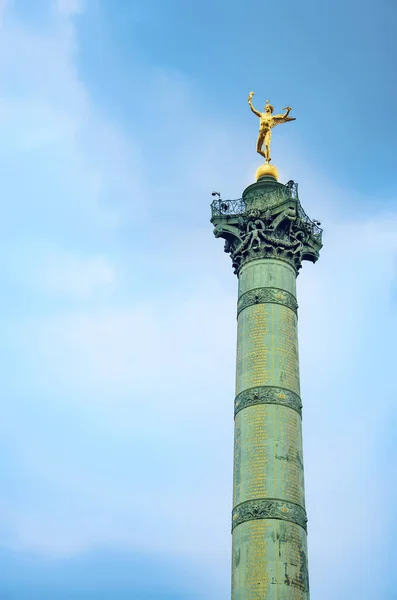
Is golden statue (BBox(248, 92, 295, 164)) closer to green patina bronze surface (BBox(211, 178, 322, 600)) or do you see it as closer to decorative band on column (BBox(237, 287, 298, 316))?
green patina bronze surface (BBox(211, 178, 322, 600))

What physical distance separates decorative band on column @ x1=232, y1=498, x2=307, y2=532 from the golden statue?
15714 mm

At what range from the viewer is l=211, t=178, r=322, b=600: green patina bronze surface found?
30.3 m

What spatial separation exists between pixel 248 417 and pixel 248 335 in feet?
11.1

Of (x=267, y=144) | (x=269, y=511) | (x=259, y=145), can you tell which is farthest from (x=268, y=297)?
(x=269, y=511)

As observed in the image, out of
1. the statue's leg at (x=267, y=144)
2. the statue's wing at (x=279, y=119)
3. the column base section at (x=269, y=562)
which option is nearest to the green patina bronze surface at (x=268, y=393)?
the column base section at (x=269, y=562)

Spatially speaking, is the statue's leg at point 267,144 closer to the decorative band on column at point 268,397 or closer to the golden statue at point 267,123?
the golden statue at point 267,123

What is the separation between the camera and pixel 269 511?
30.8 metres

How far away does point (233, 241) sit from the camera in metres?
38.0

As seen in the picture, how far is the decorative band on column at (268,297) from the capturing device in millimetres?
35406

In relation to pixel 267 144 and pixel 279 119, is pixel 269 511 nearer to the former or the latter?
pixel 267 144

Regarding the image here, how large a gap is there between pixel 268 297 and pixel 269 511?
8.59 m

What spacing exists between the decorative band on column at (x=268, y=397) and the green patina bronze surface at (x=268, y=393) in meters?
0.04

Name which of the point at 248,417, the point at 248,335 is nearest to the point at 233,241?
the point at 248,335

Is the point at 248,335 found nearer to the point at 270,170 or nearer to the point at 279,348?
the point at 279,348
